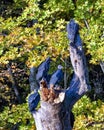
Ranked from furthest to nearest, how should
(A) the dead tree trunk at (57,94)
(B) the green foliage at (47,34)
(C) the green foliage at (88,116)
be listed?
(C) the green foliage at (88,116)
(B) the green foliage at (47,34)
(A) the dead tree trunk at (57,94)

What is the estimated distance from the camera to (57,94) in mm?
4012

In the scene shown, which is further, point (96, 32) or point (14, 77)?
point (14, 77)

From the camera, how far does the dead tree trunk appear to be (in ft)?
13.1

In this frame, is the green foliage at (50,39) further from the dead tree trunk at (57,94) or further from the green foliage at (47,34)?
the dead tree trunk at (57,94)

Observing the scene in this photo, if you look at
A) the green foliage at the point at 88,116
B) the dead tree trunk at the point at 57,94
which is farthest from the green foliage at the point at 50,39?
the dead tree trunk at the point at 57,94

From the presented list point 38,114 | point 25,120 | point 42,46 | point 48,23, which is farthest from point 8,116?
Result: point 38,114

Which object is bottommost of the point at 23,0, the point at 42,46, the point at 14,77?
the point at 14,77

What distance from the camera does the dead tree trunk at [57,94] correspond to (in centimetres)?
399

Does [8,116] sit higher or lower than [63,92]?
lower

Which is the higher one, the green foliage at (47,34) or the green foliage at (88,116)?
the green foliage at (47,34)

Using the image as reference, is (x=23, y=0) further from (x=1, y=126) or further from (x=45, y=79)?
(x=45, y=79)

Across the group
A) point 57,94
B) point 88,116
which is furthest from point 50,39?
point 57,94

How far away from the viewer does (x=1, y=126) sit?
35.6ft

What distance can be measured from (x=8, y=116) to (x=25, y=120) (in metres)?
0.60
